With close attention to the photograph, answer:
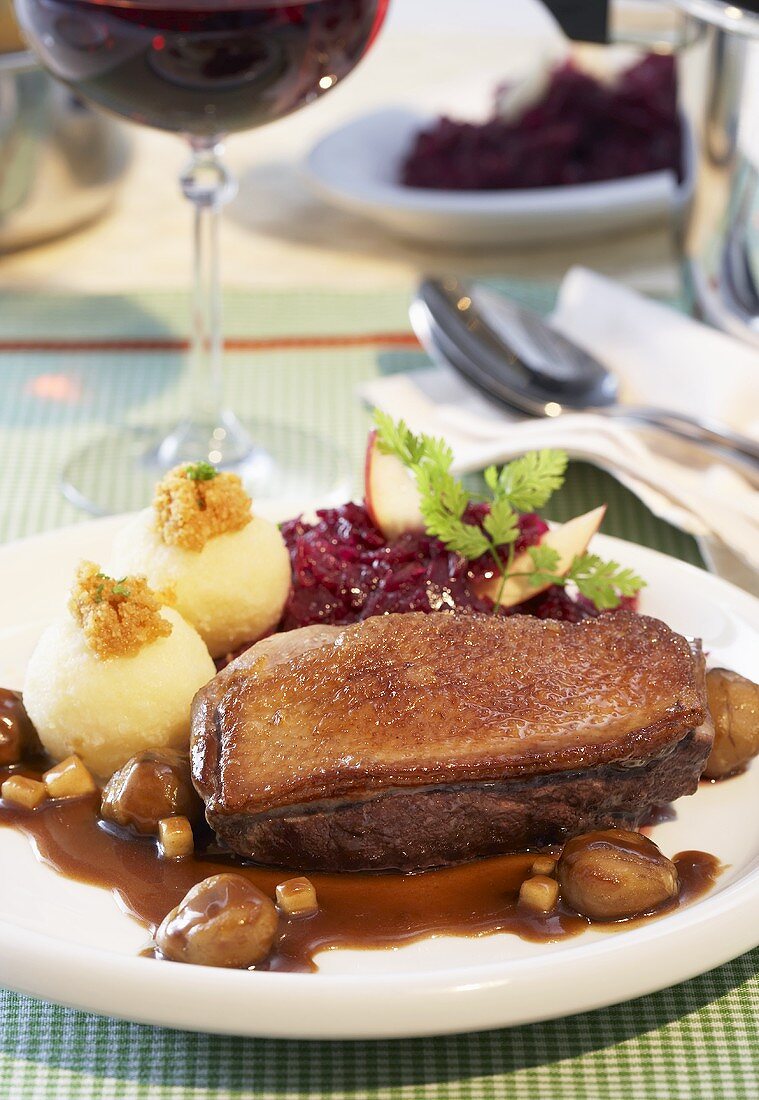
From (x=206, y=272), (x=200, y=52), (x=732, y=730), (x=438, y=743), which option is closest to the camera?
(x=438, y=743)

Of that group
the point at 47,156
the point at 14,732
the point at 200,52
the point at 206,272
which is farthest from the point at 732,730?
the point at 47,156

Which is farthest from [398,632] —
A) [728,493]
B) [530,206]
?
[530,206]

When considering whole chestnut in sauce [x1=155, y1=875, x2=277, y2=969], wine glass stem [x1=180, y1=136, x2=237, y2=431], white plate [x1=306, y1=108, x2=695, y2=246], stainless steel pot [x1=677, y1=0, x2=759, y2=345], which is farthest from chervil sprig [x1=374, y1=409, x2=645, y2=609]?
white plate [x1=306, y1=108, x2=695, y2=246]

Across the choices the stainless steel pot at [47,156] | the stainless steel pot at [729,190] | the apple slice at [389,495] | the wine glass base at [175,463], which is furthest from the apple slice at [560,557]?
the stainless steel pot at [47,156]

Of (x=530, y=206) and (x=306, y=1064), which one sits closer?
(x=306, y=1064)

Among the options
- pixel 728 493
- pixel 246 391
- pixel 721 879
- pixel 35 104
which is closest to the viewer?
pixel 721 879

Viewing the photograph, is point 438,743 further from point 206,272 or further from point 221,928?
point 206,272

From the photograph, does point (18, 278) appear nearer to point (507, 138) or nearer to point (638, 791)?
point (507, 138)
